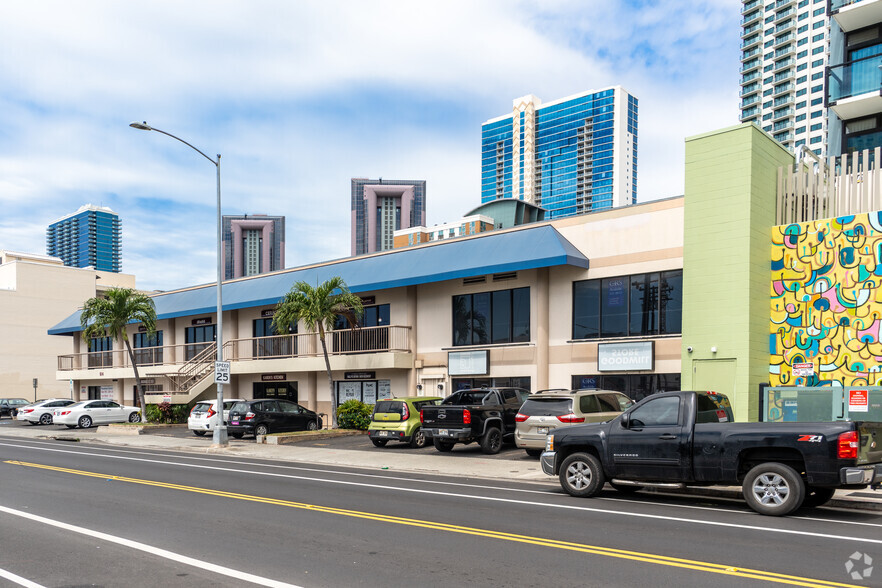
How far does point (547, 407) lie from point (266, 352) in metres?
22.0

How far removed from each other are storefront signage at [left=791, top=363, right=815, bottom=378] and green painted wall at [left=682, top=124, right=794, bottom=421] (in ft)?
2.56

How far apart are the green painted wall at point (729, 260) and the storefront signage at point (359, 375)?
47.2 feet

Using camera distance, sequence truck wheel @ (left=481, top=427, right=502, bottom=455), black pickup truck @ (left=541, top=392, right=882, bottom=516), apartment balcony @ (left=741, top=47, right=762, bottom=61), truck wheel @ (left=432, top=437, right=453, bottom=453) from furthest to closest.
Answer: apartment balcony @ (left=741, top=47, right=762, bottom=61)
truck wheel @ (left=432, top=437, right=453, bottom=453)
truck wheel @ (left=481, top=427, right=502, bottom=455)
black pickup truck @ (left=541, top=392, right=882, bottom=516)

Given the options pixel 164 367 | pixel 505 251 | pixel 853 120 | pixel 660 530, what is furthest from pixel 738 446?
pixel 164 367

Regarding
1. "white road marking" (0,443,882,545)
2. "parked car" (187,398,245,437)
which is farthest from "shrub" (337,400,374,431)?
"white road marking" (0,443,882,545)

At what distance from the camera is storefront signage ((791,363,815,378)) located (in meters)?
19.5

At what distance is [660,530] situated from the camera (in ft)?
31.8

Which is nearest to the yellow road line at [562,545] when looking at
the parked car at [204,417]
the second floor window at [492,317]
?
the second floor window at [492,317]

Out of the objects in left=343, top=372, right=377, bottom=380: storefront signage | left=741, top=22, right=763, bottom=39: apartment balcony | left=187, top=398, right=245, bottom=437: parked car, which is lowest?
left=187, top=398, right=245, bottom=437: parked car

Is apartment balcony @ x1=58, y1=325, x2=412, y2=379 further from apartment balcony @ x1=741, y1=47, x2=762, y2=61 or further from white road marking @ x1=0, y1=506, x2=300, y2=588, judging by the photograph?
apartment balcony @ x1=741, y1=47, x2=762, y2=61

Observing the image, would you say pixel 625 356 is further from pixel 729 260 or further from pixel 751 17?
pixel 751 17

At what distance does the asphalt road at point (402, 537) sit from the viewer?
7.33 meters

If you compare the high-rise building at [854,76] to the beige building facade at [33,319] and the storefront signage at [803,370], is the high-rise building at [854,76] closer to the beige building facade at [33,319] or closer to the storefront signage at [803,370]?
the storefront signage at [803,370]

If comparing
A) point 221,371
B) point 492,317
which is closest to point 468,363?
point 492,317
